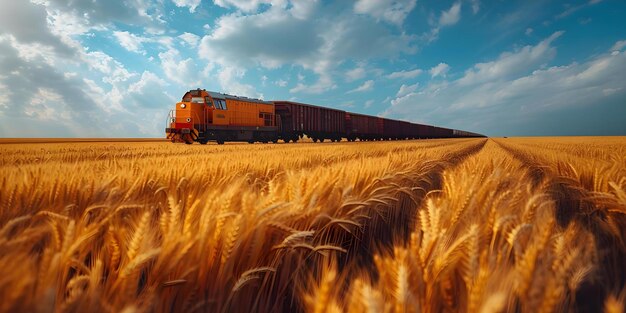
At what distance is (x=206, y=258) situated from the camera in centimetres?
98

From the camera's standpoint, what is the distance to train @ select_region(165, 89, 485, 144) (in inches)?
698

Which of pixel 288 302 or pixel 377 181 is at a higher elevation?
pixel 377 181

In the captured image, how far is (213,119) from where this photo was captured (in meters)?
18.0

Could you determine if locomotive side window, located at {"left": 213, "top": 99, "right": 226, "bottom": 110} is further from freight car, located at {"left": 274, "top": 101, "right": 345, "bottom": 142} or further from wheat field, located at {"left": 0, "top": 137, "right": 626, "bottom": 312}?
wheat field, located at {"left": 0, "top": 137, "right": 626, "bottom": 312}

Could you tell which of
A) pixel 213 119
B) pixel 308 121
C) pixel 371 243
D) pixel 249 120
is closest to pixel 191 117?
pixel 213 119

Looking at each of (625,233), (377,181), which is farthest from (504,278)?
(377,181)

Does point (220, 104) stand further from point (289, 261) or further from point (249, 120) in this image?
point (289, 261)

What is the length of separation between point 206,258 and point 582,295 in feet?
4.04

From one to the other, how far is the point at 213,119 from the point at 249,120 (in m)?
3.00

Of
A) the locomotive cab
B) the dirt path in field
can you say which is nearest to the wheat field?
the dirt path in field

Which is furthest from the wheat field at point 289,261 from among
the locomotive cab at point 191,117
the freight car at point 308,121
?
the freight car at point 308,121

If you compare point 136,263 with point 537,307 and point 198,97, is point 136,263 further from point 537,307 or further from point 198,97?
point 198,97

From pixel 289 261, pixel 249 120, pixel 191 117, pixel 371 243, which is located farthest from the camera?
pixel 249 120

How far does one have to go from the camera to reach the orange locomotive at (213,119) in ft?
57.6
